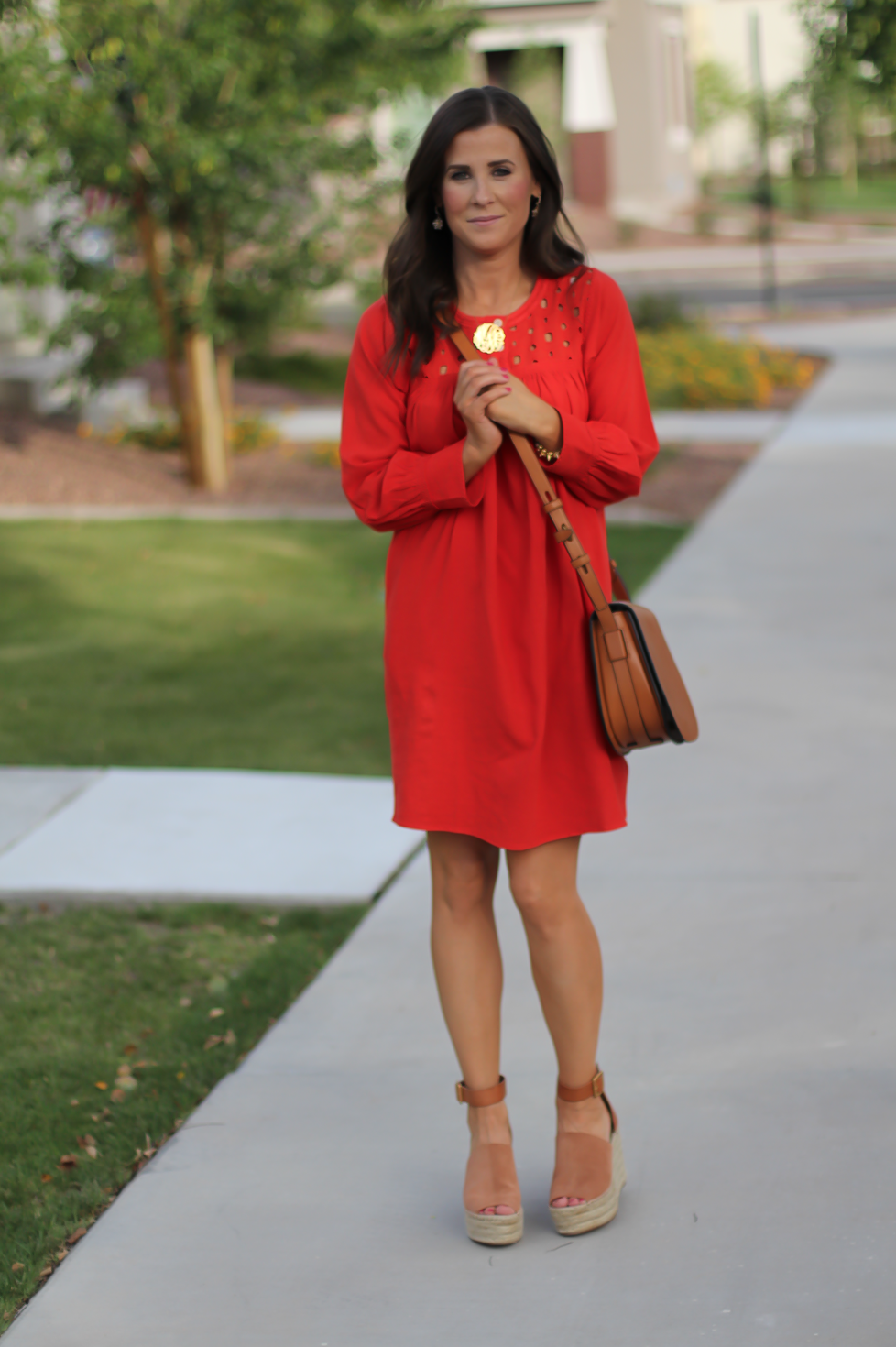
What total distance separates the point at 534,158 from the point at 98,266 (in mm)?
8668

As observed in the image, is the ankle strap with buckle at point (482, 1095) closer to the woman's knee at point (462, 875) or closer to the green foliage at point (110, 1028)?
the woman's knee at point (462, 875)

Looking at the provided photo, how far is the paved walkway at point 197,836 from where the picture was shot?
4.58 m

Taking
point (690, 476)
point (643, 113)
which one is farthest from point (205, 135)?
point (643, 113)

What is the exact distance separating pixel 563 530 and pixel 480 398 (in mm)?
266

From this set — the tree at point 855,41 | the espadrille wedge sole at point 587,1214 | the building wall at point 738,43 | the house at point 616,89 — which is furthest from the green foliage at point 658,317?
the building wall at point 738,43

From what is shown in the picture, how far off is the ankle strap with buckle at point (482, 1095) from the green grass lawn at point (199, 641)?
9.13 feet

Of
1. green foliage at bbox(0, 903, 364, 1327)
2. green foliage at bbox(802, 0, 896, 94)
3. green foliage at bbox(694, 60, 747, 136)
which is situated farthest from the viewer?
green foliage at bbox(694, 60, 747, 136)

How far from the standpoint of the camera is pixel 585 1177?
111 inches

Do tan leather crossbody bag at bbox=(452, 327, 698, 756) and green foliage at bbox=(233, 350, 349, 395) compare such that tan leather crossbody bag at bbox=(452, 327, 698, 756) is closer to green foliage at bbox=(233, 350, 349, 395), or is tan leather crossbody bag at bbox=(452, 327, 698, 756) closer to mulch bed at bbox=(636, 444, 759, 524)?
mulch bed at bbox=(636, 444, 759, 524)

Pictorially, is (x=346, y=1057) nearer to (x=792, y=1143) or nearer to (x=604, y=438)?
(x=792, y=1143)

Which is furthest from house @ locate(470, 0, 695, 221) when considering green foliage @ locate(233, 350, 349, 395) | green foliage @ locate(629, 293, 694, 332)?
green foliage @ locate(233, 350, 349, 395)

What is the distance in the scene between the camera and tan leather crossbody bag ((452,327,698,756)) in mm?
2645

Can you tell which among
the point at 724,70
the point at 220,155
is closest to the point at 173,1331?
the point at 220,155

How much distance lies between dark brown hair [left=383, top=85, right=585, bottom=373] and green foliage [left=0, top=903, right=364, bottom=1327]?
1.74 meters
